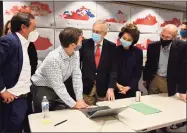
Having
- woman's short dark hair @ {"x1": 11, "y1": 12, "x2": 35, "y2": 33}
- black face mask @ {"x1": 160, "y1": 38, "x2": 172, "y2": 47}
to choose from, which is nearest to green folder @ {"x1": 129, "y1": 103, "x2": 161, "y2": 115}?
black face mask @ {"x1": 160, "y1": 38, "x2": 172, "y2": 47}

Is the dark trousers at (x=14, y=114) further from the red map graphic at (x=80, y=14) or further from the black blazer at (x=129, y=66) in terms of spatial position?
the red map graphic at (x=80, y=14)

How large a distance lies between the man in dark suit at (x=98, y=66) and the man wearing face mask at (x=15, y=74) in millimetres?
631

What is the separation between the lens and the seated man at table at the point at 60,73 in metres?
1.70

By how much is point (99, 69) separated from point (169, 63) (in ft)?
2.71

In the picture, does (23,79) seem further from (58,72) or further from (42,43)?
(42,43)

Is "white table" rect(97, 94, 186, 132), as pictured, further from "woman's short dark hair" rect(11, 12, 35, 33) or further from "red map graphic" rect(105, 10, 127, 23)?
"red map graphic" rect(105, 10, 127, 23)

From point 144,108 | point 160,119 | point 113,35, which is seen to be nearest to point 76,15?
point 113,35

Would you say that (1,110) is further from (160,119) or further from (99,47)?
(160,119)

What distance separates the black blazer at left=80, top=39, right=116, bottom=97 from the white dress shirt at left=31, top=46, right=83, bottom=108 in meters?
0.30

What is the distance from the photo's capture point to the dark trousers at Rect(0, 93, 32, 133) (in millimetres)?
1768

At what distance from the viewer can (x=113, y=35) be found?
412cm

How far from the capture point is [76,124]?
150 cm

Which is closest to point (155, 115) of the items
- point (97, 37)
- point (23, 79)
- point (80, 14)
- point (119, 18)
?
point (97, 37)

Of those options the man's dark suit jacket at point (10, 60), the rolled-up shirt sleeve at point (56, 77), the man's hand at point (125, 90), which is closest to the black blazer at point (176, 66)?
the man's hand at point (125, 90)
